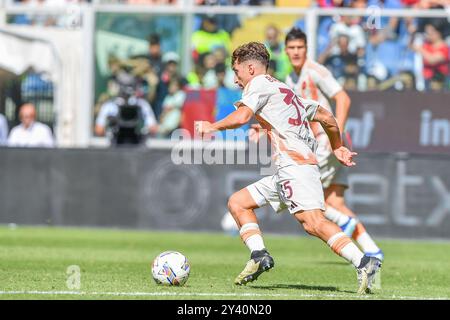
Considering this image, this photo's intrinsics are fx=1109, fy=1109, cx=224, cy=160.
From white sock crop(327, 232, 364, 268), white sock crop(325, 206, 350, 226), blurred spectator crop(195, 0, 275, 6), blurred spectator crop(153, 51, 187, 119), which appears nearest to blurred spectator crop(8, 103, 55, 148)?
blurred spectator crop(153, 51, 187, 119)

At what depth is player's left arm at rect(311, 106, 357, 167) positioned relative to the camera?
9.88 metres

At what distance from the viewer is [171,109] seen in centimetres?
2156

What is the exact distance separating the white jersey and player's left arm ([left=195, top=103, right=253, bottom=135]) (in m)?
3.51

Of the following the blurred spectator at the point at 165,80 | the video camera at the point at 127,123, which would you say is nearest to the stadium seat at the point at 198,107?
the blurred spectator at the point at 165,80

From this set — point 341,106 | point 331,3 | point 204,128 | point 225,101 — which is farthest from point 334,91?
point 331,3

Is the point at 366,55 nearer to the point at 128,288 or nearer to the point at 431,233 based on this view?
the point at 431,233

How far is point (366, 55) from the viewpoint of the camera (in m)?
21.1

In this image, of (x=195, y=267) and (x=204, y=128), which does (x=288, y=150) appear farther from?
(x=195, y=267)

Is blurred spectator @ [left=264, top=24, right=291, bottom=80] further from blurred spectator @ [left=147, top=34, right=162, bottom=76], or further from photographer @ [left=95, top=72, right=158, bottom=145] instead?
photographer @ [left=95, top=72, right=158, bottom=145]

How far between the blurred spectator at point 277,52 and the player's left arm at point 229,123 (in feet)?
38.2

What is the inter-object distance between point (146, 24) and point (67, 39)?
1783mm

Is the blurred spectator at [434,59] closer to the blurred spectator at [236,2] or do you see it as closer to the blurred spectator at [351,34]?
the blurred spectator at [351,34]

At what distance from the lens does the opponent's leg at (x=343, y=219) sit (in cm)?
1280
